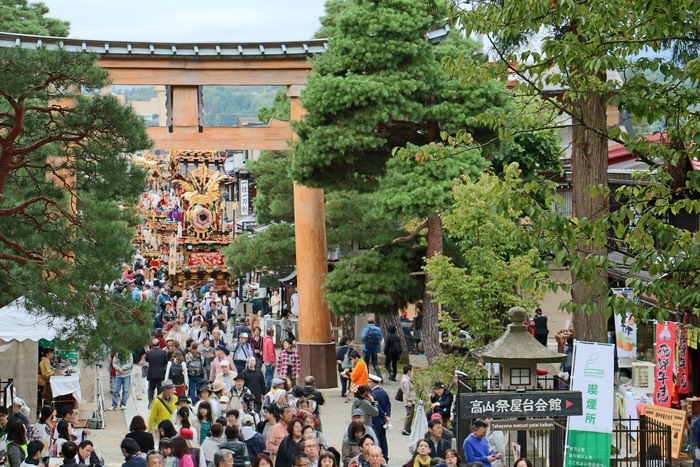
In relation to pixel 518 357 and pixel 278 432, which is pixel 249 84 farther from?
pixel 278 432

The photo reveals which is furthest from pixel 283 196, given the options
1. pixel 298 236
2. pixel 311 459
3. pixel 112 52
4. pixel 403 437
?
pixel 311 459

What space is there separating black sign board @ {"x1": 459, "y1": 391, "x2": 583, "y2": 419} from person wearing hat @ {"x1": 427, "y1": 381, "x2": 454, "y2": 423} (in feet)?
15.0

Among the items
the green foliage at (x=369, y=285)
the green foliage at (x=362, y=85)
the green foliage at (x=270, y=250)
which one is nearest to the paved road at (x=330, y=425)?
the green foliage at (x=369, y=285)

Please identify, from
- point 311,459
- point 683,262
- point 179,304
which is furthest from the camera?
point 179,304

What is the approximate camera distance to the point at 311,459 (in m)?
12.0

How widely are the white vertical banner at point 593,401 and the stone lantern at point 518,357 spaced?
6.92 ft

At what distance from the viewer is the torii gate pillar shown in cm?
2505

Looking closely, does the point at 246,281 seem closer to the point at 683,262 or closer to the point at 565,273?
the point at 565,273

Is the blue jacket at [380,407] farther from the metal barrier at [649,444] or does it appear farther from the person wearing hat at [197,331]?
the person wearing hat at [197,331]

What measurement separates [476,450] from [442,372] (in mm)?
7441

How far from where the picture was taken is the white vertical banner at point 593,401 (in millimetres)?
12430

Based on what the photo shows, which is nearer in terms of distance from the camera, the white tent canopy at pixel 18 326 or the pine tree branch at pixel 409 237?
the white tent canopy at pixel 18 326

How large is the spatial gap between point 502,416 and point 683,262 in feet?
11.1

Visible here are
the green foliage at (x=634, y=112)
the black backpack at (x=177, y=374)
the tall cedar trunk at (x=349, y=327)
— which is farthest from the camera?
the tall cedar trunk at (x=349, y=327)
